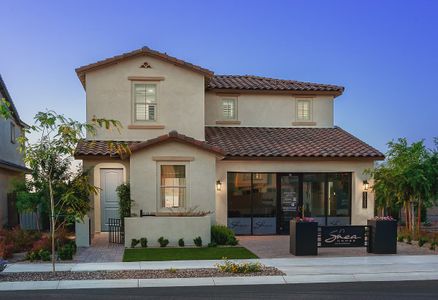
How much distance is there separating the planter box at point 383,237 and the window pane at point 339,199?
506 centimetres

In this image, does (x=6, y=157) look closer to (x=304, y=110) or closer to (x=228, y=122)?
(x=228, y=122)

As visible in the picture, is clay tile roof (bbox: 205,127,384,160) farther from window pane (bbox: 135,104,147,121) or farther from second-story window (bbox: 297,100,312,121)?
window pane (bbox: 135,104,147,121)

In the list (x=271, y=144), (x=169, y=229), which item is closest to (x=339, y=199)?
(x=271, y=144)

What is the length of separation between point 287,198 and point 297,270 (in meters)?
7.45

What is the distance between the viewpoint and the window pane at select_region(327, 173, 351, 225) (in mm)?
19062

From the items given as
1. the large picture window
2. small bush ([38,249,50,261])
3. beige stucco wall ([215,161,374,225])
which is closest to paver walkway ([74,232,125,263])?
small bush ([38,249,50,261])

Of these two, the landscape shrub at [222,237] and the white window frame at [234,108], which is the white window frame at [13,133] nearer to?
the white window frame at [234,108]

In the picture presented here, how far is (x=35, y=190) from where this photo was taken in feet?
55.8

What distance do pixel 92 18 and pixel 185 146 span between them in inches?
286

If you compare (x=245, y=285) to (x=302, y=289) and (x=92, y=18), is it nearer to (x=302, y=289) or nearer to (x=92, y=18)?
(x=302, y=289)

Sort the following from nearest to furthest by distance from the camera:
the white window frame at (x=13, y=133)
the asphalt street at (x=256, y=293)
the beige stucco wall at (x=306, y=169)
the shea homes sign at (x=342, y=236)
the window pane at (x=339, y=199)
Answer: the asphalt street at (x=256, y=293)
the shea homes sign at (x=342, y=236)
the beige stucco wall at (x=306, y=169)
the window pane at (x=339, y=199)
the white window frame at (x=13, y=133)

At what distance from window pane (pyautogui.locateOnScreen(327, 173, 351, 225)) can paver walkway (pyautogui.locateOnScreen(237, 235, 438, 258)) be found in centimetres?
318

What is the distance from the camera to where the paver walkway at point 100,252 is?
42.4 feet

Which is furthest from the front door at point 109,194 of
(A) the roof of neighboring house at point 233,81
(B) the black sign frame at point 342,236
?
(B) the black sign frame at point 342,236
